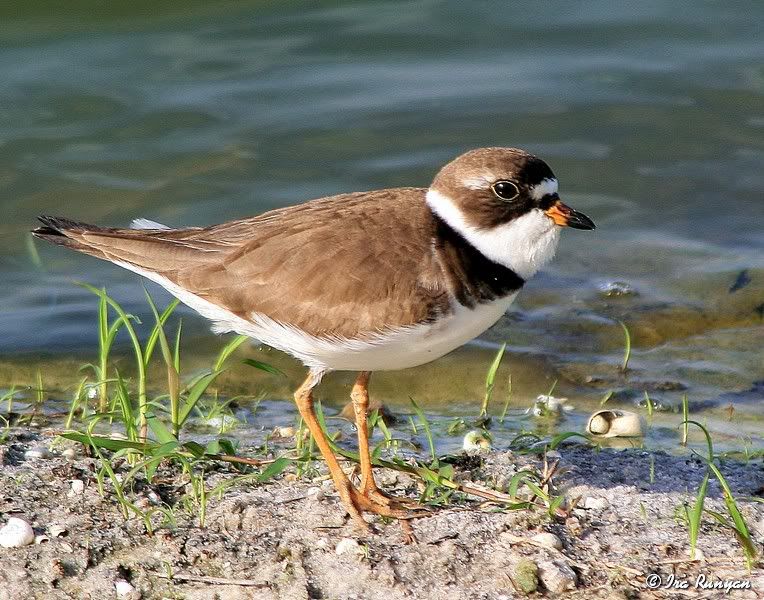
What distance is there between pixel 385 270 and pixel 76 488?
164 cm

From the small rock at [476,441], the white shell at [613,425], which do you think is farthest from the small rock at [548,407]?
the small rock at [476,441]

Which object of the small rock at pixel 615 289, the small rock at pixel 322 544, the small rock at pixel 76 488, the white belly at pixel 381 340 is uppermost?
the white belly at pixel 381 340

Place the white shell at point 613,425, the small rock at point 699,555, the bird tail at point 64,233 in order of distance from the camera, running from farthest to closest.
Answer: the white shell at point 613,425
the bird tail at point 64,233
the small rock at point 699,555

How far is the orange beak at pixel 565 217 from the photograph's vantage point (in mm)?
4961

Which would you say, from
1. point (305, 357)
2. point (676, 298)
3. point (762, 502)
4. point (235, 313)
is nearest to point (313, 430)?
point (305, 357)

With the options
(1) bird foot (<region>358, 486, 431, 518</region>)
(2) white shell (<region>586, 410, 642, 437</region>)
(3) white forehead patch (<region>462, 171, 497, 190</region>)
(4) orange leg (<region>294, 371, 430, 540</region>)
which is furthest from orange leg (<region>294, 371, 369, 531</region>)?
(2) white shell (<region>586, 410, 642, 437</region>)

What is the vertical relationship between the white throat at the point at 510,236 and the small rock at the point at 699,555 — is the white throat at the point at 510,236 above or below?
above

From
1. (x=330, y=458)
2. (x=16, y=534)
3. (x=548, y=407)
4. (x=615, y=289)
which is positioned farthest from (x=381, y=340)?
(x=615, y=289)

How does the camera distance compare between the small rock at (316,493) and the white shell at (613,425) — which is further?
the white shell at (613,425)

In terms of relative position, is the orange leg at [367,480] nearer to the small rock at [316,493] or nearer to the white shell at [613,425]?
the small rock at [316,493]

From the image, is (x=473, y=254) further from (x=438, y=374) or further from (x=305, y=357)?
(x=438, y=374)

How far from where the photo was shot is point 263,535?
4523 millimetres

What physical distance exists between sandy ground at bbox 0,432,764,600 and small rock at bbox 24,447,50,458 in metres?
0.15

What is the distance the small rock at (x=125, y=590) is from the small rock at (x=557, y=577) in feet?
5.04
